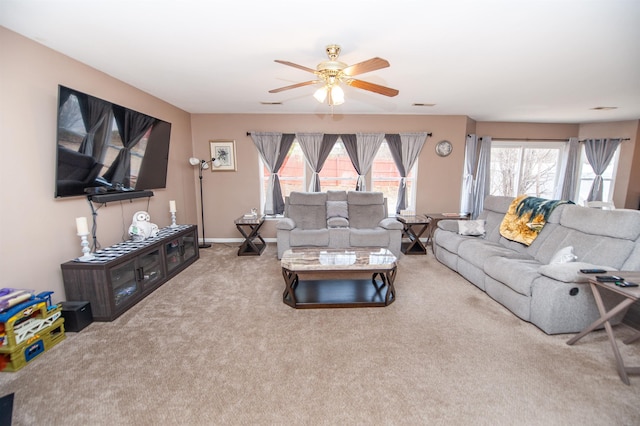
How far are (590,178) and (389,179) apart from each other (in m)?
4.52

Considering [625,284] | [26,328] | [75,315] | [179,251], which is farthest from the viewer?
[179,251]

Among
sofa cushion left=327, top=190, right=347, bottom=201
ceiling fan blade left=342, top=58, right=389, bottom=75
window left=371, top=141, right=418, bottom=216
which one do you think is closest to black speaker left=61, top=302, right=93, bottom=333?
ceiling fan blade left=342, top=58, right=389, bottom=75

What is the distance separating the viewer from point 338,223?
4477 mm

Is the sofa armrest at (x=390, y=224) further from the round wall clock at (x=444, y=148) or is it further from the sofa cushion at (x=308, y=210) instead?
the round wall clock at (x=444, y=148)

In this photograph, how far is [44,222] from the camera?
2334 mm

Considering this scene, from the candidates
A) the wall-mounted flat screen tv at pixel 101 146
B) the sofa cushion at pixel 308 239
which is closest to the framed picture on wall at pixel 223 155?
the wall-mounted flat screen tv at pixel 101 146

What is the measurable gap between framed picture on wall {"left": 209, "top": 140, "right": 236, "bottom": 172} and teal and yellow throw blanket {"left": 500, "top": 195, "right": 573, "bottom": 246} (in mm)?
4542

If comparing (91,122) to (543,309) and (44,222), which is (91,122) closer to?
(44,222)

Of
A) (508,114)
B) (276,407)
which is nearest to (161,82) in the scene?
(276,407)

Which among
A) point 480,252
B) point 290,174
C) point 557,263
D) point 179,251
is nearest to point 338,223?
point 290,174

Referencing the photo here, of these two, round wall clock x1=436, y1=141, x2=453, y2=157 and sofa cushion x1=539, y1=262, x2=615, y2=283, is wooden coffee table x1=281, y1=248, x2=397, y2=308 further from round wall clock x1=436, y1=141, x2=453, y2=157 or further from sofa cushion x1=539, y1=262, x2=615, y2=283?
round wall clock x1=436, y1=141, x2=453, y2=157

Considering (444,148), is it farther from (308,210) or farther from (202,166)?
(202,166)

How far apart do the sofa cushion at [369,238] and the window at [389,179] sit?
47.9 inches

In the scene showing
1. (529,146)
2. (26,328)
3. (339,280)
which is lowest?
(339,280)
